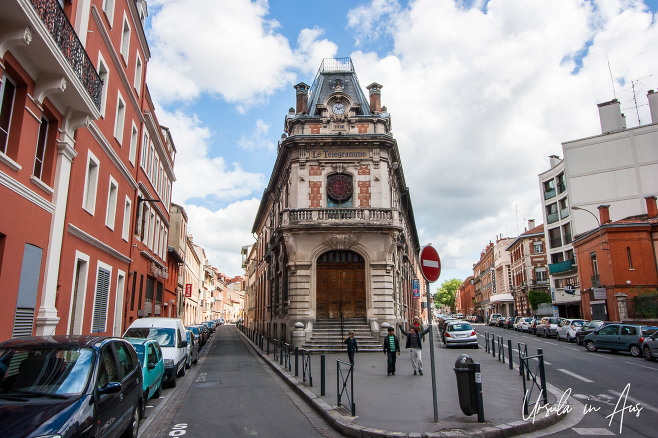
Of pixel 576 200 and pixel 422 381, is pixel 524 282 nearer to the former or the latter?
pixel 576 200

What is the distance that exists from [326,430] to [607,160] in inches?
1846

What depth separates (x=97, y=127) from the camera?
13.9 m

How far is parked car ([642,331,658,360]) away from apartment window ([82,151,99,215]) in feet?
70.1

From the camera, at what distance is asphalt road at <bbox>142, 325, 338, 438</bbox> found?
7520 millimetres

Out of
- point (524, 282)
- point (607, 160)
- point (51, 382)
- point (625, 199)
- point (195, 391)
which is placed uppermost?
point (607, 160)

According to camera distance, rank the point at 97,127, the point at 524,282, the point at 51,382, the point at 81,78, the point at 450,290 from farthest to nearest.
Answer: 1. the point at 450,290
2. the point at 524,282
3. the point at 97,127
4. the point at 81,78
5. the point at 51,382

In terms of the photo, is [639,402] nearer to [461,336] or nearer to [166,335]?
[166,335]

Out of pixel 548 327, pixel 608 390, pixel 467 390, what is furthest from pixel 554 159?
pixel 467 390

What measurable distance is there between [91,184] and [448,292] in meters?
133

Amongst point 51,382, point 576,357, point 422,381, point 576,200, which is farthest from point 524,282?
Result: point 51,382

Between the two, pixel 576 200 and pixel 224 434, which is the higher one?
pixel 576 200

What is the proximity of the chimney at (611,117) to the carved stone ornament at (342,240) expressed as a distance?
3546 cm

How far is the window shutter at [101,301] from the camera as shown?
14875 mm

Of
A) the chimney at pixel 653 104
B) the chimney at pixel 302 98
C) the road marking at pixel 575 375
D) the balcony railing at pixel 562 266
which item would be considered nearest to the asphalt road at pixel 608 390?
the road marking at pixel 575 375
